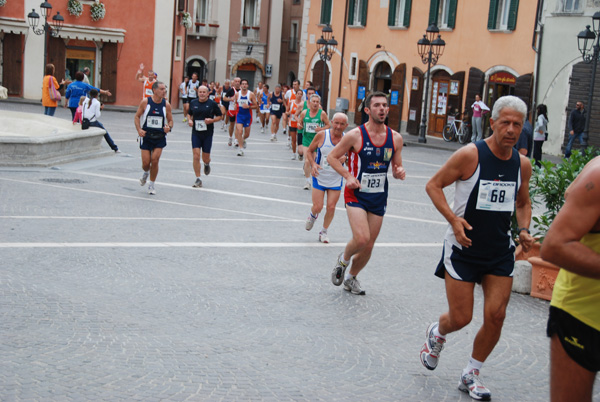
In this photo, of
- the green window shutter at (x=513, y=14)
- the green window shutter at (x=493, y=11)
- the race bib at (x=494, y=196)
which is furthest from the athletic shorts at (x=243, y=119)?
the race bib at (x=494, y=196)

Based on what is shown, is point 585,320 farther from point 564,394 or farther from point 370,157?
point 370,157

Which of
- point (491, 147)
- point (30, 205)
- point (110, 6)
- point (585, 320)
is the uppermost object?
point (110, 6)

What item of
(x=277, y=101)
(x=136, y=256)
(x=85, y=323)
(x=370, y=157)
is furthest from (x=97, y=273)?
(x=277, y=101)

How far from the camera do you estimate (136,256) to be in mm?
9438

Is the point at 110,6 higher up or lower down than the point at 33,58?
higher up

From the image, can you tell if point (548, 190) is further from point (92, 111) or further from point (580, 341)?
point (92, 111)

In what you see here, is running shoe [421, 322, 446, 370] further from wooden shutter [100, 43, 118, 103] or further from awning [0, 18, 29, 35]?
wooden shutter [100, 43, 118, 103]

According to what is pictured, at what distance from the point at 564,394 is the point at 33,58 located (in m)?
39.9

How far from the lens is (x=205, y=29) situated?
55.6 meters

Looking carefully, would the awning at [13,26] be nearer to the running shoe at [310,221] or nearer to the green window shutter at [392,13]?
the green window shutter at [392,13]

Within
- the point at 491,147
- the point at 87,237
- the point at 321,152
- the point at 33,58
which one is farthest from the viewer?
→ the point at 33,58

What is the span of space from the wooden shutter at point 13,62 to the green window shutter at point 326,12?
633 inches

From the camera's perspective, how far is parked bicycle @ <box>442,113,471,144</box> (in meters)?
34.7

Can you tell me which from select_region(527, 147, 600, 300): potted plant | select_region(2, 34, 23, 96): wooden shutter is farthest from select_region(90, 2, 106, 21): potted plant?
select_region(527, 147, 600, 300): potted plant
